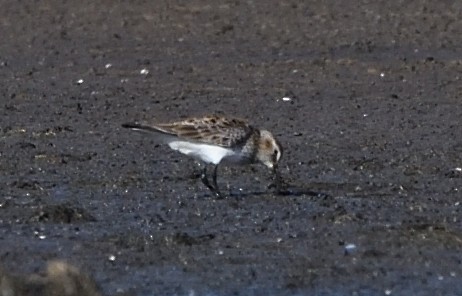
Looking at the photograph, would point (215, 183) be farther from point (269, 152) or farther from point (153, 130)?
point (153, 130)

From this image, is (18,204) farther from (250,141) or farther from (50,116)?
(50,116)

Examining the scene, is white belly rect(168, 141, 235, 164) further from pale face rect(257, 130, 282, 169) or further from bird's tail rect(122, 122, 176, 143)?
pale face rect(257, 130, 282, 169)

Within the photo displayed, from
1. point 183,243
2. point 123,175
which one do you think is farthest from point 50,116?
point 183,243

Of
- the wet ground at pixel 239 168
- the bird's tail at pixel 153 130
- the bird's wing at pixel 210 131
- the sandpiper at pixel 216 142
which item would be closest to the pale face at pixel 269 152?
the sandpiper at pixel 216 142

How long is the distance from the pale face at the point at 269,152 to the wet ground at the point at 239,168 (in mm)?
248

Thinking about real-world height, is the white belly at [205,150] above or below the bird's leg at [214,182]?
above

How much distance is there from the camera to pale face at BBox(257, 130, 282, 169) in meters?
12.0

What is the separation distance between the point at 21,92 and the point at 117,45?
329 centimetres

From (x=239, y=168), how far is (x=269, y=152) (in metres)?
1.14

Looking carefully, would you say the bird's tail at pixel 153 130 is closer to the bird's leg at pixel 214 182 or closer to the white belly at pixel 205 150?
the white belly at pixel 205 150

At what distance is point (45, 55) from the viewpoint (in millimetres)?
19453

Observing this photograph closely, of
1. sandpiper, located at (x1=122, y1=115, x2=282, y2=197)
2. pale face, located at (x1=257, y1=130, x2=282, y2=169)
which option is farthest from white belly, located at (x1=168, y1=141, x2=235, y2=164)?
pale face, located at (x1=257, y1=130, x2=282, y2=169)

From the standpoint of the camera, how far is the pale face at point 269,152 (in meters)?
12.0

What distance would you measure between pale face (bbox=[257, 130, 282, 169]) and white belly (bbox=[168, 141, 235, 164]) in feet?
0.71
